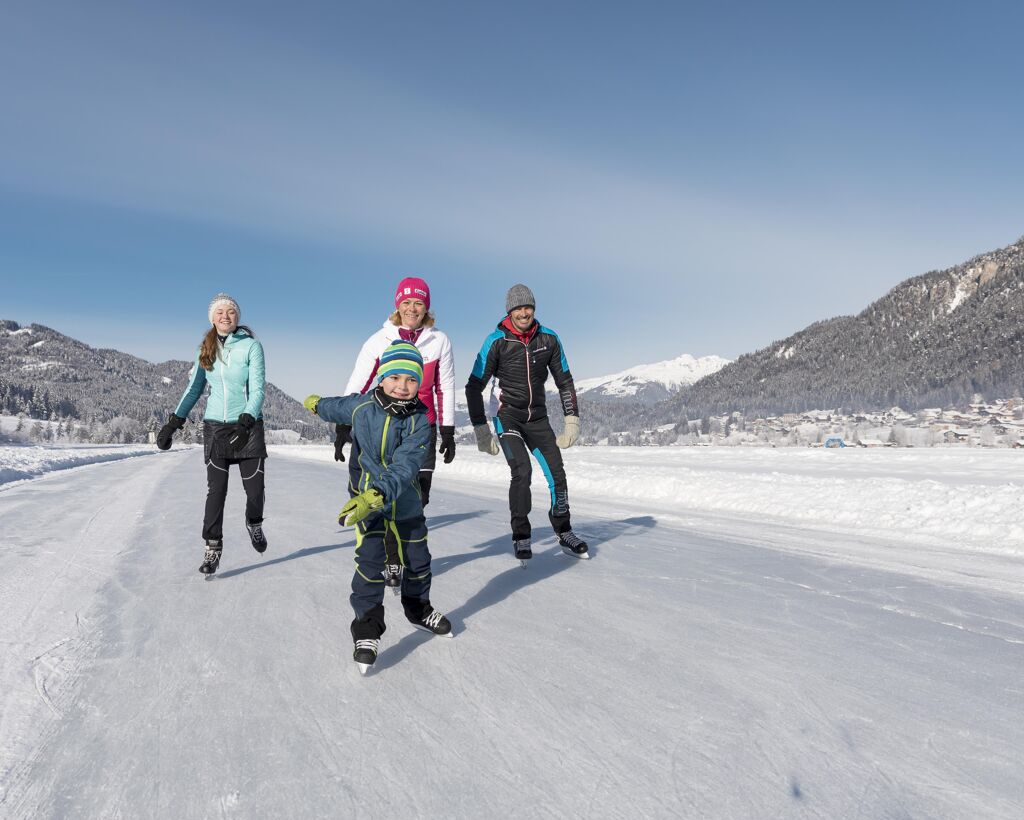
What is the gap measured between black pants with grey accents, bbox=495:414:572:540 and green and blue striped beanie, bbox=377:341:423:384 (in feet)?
7.66

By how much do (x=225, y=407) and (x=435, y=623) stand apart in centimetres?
270

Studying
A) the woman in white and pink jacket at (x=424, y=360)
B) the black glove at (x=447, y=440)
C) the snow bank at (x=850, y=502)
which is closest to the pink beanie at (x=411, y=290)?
the woman in white and pink jacket at (x=424, y=360)

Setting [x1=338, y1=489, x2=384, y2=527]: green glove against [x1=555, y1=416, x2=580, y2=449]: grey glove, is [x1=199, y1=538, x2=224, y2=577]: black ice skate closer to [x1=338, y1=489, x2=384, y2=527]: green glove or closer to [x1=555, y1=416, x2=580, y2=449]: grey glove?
[x1=338, y1=489, x2=384, y2=527]: green glove

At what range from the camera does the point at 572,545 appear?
17.1 ft

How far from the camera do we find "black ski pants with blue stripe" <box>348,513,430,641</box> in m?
2.80

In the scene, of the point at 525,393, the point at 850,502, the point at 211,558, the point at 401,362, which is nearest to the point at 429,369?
the point at 525,393

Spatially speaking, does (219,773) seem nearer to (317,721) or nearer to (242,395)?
(317,721)

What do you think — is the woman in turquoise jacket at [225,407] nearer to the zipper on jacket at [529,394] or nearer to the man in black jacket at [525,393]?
the man in black jacket at [525,393]

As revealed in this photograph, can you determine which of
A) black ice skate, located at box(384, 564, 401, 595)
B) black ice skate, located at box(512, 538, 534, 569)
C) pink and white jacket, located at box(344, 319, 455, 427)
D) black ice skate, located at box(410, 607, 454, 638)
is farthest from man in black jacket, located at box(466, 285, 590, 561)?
black ice skate, located at box(410, 607, 454, 638)

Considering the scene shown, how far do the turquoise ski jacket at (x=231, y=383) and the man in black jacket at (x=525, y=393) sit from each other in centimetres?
180

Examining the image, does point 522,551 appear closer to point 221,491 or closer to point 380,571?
point 380,571

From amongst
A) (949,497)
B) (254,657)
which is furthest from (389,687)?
(949,497)

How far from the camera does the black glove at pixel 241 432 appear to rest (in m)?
4.59

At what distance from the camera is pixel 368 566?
286 centimetres
